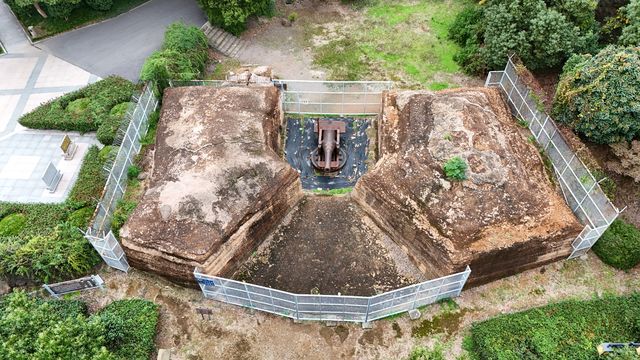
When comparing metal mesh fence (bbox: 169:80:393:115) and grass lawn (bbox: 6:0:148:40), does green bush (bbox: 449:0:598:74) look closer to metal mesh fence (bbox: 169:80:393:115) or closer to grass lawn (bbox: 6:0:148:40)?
metal mesh fence (bbox: 169:80:393:115)

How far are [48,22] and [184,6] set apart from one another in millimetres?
7899

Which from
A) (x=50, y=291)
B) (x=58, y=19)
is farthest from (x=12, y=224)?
(x=58, y=19)

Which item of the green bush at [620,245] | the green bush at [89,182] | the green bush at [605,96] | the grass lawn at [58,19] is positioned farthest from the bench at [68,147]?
the green bush at [620,245]

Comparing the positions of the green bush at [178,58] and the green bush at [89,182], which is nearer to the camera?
the green bush at [89,182]

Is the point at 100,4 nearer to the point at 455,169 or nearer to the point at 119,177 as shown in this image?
the point at 119,177

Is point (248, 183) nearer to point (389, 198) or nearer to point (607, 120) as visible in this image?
point (389, 198)

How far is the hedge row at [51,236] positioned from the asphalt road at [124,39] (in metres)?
7.80

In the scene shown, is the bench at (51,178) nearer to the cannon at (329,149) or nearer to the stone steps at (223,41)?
the stone steps at (223,41)

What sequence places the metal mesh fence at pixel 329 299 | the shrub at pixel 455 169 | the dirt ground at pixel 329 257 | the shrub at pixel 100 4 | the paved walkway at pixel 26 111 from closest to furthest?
the metal mesh fence at pixel 329 299, the dirt ground at pixel 329 257, the shrub at pixel 455 169, the paved walkway at pixel 26 111, the shrub at pixel 100 4

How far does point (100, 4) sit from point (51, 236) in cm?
1607

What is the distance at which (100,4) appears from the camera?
26875mm

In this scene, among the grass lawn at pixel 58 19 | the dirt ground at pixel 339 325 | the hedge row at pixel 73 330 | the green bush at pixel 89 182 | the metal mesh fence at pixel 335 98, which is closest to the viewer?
the hedge row at pixel 73 330

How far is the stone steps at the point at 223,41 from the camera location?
85.3ft

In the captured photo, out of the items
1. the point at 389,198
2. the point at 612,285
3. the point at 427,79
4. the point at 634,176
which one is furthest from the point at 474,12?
the point at 612,285
